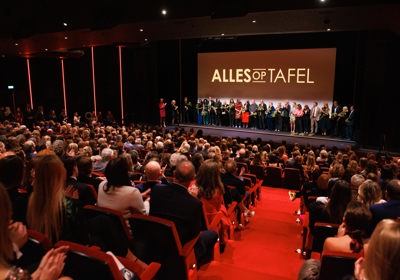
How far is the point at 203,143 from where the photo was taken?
7492 mm

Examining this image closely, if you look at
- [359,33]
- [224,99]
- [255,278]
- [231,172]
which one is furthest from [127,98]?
[255,278]

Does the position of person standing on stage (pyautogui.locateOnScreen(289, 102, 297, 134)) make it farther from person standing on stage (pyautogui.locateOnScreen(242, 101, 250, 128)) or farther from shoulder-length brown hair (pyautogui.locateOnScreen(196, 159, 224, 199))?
shoulder-length brown hair (pyautogui.locateOnScreen(196, 159, 224, 199))

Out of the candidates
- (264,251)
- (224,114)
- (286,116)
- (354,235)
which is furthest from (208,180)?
(224,114)

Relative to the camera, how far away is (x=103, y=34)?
1041 cm

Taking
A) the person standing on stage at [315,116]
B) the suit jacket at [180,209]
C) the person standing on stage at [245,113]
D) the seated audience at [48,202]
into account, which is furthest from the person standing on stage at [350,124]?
the seated audience at [48,202]

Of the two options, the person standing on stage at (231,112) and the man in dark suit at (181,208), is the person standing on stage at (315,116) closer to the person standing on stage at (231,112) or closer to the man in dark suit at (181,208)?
the person standing on stage at (231,112)

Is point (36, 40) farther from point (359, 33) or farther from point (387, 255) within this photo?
point (387, 255)

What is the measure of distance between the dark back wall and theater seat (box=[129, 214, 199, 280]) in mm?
9224

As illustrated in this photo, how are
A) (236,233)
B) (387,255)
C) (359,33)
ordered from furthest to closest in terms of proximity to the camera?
(359,33)
(236,233)
(387,255)

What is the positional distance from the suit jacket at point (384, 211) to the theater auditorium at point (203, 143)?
0.01 m

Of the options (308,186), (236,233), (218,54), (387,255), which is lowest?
(236,233)

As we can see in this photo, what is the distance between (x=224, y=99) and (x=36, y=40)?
732cm

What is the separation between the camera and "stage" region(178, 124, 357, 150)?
36.0 feet

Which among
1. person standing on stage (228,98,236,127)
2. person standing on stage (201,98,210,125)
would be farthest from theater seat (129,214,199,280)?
person standing on stage (201,98,210,125)
